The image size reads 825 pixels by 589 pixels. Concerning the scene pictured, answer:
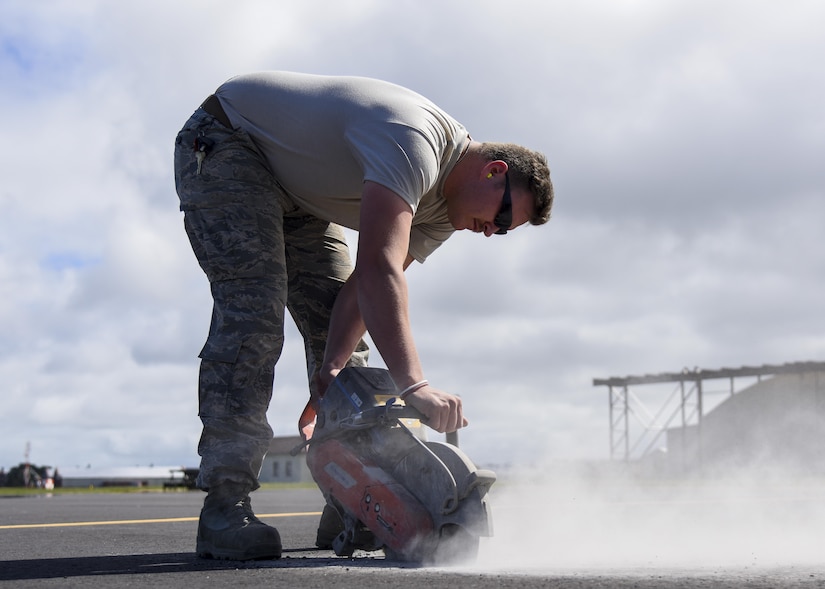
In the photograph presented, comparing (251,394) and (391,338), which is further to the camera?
(251,394)

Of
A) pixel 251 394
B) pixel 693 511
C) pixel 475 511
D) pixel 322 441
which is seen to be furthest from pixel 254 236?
pixel 693 511

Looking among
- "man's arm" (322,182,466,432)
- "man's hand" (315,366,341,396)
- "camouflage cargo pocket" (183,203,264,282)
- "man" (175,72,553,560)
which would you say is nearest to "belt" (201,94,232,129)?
"man" (175,72,553,560)

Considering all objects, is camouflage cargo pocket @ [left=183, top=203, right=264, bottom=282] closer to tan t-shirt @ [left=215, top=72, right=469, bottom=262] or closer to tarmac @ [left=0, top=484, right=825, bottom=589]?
tan t-shirt @ [left=215, top=72, right=469, bottom=262]

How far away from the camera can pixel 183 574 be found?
288 cm

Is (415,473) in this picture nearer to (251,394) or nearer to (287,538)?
(251,394)

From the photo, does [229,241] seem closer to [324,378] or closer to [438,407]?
[324,378]

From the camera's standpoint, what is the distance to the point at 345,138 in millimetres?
3316

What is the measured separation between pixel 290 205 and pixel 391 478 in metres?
1.25

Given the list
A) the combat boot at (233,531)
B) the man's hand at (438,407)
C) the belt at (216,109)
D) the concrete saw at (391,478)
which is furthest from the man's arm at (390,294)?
the belt at (216,109)

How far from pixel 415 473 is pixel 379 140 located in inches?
41.1

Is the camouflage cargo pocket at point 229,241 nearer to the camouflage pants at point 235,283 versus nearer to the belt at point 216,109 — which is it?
the camouflage pants at point 235,283

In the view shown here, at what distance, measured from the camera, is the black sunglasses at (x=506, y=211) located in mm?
3379

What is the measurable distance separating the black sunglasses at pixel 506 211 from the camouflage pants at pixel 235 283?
0.80m

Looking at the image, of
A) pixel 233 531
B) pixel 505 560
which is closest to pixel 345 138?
pixel 233 531
